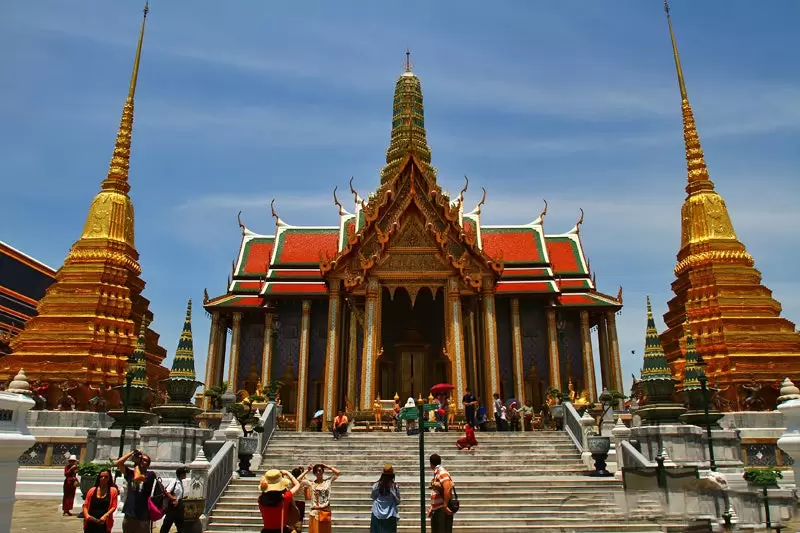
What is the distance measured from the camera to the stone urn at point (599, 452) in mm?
12148

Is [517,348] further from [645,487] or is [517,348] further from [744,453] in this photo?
[645,487]

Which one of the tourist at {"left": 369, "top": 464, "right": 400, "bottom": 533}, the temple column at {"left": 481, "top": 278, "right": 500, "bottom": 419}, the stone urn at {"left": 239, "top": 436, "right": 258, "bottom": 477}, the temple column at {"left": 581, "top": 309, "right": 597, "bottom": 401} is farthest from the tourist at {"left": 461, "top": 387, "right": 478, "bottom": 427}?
the tourist at {"left": 369, "top": 464, "right": 400, "bottom": 533}

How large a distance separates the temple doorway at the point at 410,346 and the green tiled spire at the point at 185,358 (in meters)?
8.23

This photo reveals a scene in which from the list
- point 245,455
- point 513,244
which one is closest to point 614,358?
point 513,244

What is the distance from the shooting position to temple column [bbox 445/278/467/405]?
19.1m

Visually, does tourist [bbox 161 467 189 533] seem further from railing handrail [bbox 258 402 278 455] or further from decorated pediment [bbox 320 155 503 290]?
decorated pediment [bbox 320 155 503 290]

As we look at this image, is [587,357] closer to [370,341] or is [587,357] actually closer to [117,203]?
[370,341]

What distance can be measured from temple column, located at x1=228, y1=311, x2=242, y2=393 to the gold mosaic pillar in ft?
37.6

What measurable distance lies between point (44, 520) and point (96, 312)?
11883mm

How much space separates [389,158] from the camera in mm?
29891

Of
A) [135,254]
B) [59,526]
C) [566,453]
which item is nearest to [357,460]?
[566,453]

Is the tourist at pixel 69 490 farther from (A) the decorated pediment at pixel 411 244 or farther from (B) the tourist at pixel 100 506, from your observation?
(A) the decorated pediment at pixel 411 244

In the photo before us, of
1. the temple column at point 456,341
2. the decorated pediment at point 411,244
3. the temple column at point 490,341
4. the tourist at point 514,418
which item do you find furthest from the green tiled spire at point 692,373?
the decorated pediment at point 411,244

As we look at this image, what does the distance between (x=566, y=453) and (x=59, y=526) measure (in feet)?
30.6
